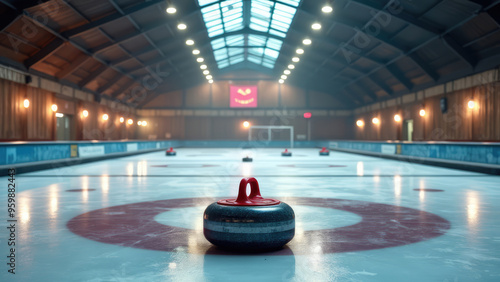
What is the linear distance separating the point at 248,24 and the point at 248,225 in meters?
30.1

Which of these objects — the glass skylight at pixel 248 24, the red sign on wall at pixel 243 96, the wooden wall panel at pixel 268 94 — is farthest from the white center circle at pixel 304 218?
the wooden wall panel at pixel 268 94

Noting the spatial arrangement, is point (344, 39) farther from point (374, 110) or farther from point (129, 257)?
point (129, 257)

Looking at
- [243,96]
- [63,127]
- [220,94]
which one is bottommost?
[63,127]

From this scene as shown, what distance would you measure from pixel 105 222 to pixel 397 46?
78.3ft

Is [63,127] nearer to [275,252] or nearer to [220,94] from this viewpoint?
[220,94]

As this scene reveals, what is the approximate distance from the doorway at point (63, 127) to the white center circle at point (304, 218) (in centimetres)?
2585

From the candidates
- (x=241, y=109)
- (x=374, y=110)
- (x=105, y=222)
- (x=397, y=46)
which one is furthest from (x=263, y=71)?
(x=105, y=222)

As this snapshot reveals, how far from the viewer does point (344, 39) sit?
28.6m

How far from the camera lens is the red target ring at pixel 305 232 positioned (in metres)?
4.36

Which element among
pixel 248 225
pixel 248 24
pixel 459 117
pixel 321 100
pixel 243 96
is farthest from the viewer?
pixel 321 100

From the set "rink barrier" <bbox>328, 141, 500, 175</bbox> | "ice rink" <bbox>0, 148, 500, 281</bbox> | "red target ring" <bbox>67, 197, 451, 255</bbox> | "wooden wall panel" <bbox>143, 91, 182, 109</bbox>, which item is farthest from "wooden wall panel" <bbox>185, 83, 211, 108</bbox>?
"red target ring" <bbox>67, 197, 451, 255</bbox>

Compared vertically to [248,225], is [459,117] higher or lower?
higher

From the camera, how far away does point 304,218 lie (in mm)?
5980

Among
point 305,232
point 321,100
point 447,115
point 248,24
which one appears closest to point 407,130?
point 447,115
